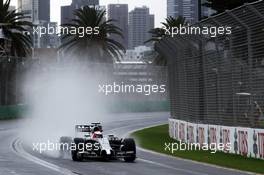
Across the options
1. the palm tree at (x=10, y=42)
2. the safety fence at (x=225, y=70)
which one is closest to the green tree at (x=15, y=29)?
the palm tree at (x=10, y=42)

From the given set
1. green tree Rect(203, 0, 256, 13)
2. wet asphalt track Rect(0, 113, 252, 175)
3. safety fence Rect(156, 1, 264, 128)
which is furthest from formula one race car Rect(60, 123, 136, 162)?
green tree Rect(203, 0, 256, 13)

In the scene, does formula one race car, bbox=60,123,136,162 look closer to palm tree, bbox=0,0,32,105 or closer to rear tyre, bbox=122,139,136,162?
rear tyre, bbox=122,139,136,162

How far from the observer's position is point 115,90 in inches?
2783

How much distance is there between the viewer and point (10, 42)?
61.0 meters

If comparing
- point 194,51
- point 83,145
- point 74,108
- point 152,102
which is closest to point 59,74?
point 74,108

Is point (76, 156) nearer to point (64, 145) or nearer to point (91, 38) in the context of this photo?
point (64, 145)

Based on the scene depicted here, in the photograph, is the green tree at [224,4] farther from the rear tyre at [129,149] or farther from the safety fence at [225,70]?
the rear tyre at [129,149]

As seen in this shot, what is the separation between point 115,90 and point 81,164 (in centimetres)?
5128

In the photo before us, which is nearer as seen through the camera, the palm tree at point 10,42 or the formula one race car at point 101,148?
the formula one race car at point 101,148

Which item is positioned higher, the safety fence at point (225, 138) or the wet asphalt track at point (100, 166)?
the safety fence at point (225, 138)

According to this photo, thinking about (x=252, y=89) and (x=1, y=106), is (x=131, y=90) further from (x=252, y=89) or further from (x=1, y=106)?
(x=252, y=89)

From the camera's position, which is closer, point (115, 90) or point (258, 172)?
point (258, 172)

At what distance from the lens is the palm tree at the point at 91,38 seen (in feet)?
216

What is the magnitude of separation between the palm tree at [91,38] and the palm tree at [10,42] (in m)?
5.91
